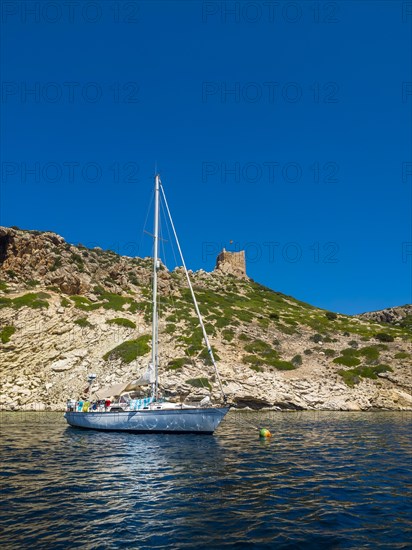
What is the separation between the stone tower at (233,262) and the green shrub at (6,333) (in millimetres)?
87554

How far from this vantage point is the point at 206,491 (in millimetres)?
15375

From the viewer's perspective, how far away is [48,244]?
77125 mm

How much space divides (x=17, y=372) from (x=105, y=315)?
16.1m

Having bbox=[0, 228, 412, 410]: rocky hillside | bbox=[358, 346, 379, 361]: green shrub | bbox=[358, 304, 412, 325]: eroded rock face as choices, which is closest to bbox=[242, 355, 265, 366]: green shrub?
bbox=[0, 228, 412, 410]: rocky hillside

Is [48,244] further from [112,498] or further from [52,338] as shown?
[112,498]

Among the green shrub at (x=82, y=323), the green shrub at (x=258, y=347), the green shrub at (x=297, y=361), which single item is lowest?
the green shrub at (x=297, y=361)

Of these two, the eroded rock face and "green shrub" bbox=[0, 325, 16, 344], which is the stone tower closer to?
the eroded rock face

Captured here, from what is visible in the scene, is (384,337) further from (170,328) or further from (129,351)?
(129,351)

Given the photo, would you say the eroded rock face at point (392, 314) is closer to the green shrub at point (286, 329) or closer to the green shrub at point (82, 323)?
the green shrub at point (286, 329)

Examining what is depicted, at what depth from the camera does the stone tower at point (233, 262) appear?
13762cm

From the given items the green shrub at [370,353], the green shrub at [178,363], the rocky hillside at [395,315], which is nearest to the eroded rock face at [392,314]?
the rocky hillside at [395,315]

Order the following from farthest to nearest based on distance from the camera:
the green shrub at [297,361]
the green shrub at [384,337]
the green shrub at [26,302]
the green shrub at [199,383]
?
A: the green shrub at [384,337] < the green shrub at [26,302] < the green shrub at [297,361] < the green shrub at [199,383]

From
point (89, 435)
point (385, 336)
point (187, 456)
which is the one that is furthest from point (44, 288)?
point (385, 336)

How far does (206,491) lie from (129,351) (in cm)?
3867
